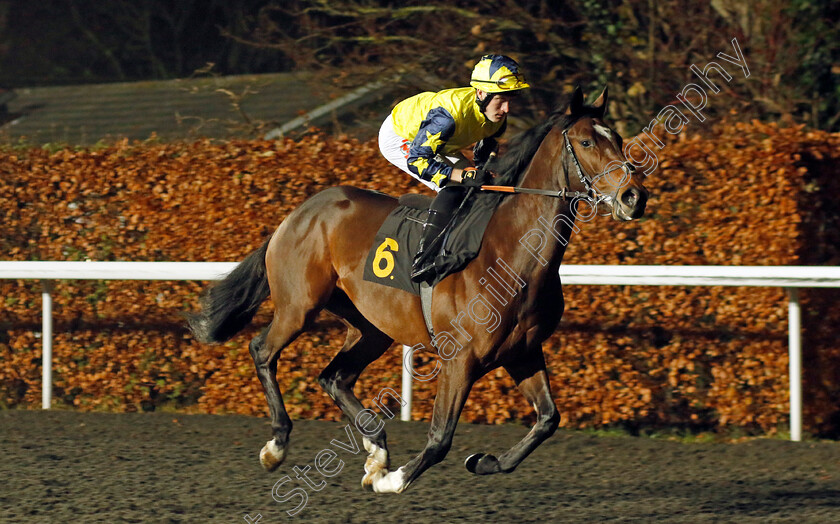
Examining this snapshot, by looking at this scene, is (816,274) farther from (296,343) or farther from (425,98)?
(296,343)

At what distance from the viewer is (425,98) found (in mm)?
4305

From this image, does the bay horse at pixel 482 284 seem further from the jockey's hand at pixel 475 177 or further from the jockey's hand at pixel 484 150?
the jockey's hand at pixel 484 150

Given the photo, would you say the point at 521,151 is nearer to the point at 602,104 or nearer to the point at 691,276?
the point at 602,104

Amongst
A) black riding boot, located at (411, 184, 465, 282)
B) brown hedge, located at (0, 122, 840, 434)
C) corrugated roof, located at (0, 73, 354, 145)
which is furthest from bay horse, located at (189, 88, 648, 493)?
corrugated roof, located at (0, 73, 354, 145)

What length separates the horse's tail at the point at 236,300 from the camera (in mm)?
4887

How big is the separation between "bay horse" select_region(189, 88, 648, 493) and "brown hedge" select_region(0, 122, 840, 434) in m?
1.22

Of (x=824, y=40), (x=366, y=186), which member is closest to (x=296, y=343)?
(x=366, y=186)

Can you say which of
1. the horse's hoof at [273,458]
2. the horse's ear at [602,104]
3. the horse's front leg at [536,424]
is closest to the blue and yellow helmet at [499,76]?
the horse's ear at [602,104]

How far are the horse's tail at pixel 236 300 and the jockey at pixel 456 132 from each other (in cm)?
114

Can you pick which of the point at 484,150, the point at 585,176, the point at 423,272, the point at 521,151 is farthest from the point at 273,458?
the point at 585,176

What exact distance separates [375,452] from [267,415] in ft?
6.47

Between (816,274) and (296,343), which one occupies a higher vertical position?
(816,274)

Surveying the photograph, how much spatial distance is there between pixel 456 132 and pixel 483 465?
4.38 ft

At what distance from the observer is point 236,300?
4887mm
